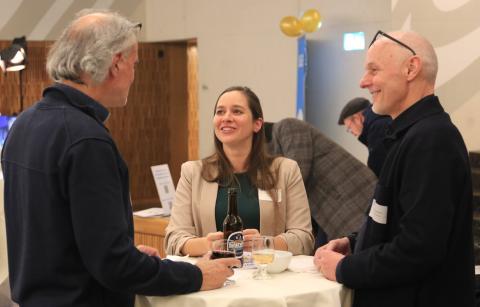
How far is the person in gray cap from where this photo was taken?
13.3ft

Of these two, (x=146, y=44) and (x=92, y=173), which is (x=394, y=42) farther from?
(x=146, y=44)

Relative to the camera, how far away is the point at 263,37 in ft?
29.7

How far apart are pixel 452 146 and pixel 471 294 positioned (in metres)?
0.45

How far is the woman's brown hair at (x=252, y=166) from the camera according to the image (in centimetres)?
289

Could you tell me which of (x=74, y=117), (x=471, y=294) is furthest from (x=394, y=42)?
(x=74, y=117)

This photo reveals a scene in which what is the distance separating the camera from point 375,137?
4.32 meters

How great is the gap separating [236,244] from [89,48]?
876 millimetres

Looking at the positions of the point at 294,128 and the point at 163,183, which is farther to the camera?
the point at 163,183

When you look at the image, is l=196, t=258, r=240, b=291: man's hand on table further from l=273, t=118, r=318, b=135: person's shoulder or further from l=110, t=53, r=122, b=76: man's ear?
l=273, t=118, r=318, b=135: person's shoulder

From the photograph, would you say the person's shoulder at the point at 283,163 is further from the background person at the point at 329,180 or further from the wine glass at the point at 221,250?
the wine glass at the point at 221,250

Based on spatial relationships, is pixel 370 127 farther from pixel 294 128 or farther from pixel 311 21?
pixel 311 21

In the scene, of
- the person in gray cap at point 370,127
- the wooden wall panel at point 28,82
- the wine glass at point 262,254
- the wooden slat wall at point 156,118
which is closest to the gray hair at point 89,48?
the wine glass at point 262,254

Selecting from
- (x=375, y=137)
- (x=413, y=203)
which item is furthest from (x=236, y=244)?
(x=375, y=137)

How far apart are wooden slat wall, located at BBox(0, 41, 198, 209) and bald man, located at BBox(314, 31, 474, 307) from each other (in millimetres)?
9030
